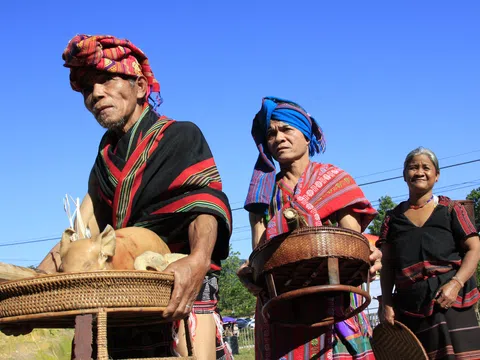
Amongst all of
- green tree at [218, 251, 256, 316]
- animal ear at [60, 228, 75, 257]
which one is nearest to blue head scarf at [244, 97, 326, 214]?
animal ear at [60, 228, 75, 257]

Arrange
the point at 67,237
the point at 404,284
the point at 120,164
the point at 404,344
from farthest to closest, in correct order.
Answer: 1. the point at 404,284
2. the point at 404,344
3. the point at 120,164
4. the point at 67,237

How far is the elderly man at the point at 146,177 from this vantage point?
3.35 meters

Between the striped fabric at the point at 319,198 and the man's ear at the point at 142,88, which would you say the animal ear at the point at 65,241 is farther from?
the striped fabric at the point at 319,198

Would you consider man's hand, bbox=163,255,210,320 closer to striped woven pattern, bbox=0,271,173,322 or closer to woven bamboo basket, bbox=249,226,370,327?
striped woven pattern, bbox=0,271,173,322

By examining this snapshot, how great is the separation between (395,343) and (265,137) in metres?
1.71

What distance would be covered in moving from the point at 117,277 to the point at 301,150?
241cm

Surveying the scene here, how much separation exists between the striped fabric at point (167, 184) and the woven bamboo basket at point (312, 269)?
33cm

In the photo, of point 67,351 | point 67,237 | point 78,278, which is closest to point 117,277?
point 78,278

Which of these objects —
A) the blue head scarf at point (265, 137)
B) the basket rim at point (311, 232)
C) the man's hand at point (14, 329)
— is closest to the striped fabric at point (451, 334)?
the blue head scarf at point (265, 137)

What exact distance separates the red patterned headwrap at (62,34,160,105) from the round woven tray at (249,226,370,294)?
1.19 metres

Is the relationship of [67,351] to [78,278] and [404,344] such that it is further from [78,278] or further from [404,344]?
[78,278]

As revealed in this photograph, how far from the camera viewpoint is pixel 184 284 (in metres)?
2.85

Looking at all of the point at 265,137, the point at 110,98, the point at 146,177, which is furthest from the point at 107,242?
the point at 265,137

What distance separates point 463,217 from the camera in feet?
18.2
